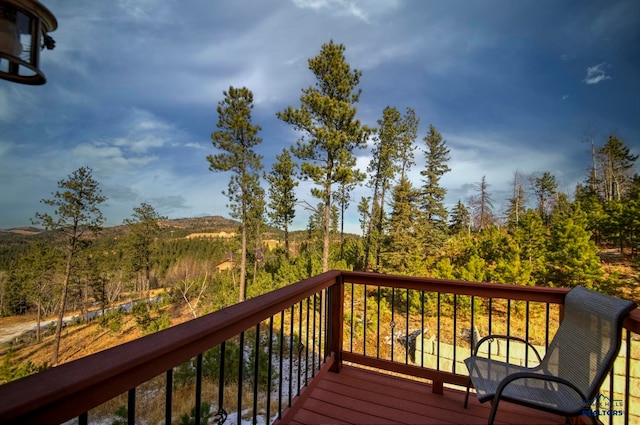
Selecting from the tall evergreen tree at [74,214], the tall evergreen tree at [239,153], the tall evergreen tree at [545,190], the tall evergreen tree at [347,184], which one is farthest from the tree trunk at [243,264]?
the tall evergreen tree at [545,190]

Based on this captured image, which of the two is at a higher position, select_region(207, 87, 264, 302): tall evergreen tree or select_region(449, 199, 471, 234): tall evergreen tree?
select_region(207, 87, 264, 302): tall evergreen tree

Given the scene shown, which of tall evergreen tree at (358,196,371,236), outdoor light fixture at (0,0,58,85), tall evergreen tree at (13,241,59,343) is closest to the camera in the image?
outdoor light fixture at (0,0,58,85)

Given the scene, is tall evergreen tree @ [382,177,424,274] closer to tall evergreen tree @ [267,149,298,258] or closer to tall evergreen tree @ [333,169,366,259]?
tall evergreen tree @ [333,169,366,259]

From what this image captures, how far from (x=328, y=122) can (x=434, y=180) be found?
11134 millimetres

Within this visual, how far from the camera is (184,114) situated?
70.2 ft

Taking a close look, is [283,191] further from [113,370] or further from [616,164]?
[616,164]

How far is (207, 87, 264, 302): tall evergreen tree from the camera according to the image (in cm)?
1480

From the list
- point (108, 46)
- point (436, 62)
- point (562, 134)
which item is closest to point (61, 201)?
point (108, 46)

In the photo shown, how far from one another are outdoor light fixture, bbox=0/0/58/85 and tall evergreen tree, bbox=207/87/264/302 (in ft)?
48.3

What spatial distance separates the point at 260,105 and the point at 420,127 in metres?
9.62

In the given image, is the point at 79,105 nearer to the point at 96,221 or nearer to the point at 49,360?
the point at 96,221

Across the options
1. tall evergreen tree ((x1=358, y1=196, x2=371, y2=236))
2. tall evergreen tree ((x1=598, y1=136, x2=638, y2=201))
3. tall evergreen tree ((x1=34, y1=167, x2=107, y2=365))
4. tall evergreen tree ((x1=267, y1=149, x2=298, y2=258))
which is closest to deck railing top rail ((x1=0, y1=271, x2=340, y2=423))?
tall evergreen tree ((x1=267, y1=149, x2=298, y2=258))

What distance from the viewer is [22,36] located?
34.9 inches

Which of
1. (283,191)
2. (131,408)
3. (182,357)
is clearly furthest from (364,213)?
(131,408)
